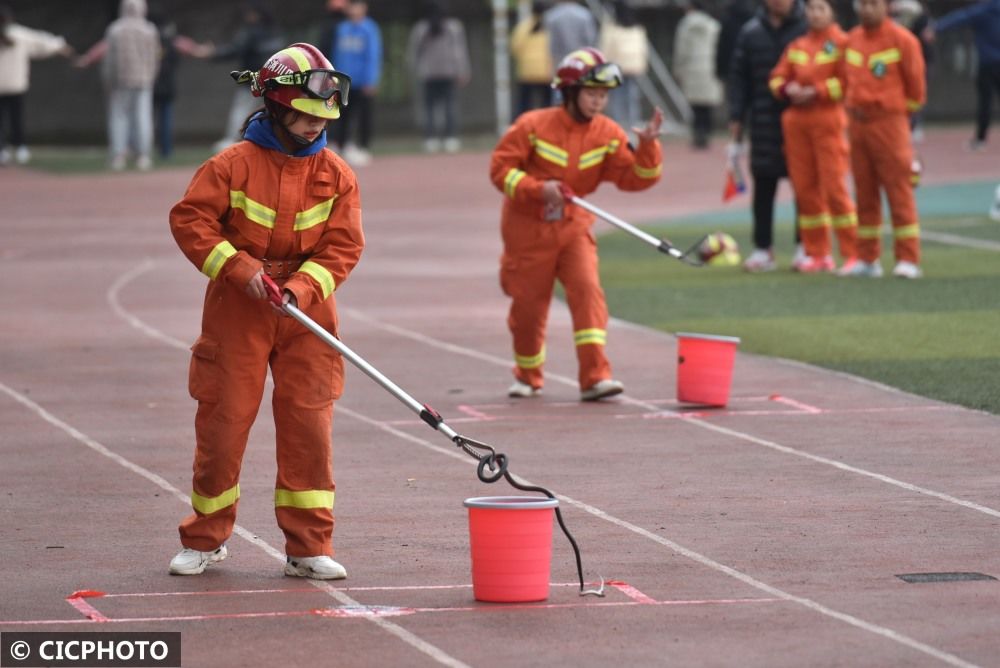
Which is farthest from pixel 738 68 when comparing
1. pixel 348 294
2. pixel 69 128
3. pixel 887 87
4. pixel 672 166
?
pixel 69 128

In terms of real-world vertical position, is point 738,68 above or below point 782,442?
above

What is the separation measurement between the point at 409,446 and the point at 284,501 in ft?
9.51

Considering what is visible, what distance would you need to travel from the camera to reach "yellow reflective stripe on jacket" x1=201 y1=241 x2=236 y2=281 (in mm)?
7438

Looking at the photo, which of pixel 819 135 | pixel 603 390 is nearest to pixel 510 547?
pixel 603 390

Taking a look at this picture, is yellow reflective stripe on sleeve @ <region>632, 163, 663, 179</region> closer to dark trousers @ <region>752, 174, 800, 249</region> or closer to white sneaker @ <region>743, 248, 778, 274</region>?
dark trousers @ <region>752, 174, 800, 249</region>

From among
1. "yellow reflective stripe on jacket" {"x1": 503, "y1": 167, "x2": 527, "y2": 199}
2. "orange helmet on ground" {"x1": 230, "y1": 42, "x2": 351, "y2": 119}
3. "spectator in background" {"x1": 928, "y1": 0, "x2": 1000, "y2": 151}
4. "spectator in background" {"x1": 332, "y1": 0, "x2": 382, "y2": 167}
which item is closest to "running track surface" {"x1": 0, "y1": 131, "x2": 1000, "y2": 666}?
"yellow reflective stripe on jacket" {"x1": 503, "y1": 167, "x2": 527, "y2": 199}

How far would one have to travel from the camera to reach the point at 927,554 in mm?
7730

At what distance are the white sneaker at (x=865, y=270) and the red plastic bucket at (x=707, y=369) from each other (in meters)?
6.15

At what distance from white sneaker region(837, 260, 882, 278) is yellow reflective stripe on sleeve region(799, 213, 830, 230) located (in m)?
0.45

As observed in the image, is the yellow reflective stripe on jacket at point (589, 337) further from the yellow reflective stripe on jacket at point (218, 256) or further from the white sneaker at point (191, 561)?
the yellow reflective stripe on jacket at point (218, 256)

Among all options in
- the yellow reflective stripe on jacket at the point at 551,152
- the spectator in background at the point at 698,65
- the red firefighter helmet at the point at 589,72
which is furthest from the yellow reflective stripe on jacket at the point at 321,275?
the spectator in background at the point at 698,65

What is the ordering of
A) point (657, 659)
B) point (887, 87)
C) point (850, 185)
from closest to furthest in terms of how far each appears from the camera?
point (657, 659) < point (887, 87) < point (850, 185)

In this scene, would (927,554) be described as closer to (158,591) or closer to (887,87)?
(158,591)

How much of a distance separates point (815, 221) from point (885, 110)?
4.43 feet
